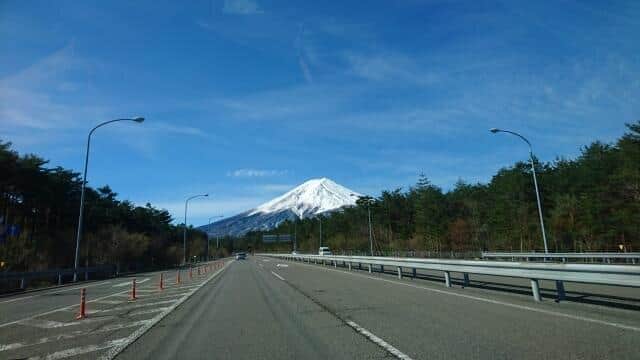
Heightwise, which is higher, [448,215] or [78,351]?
[448,215]

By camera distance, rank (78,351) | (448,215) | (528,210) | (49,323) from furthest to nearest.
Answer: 1. (448,215)
2. (528,210)
3. (49,323)
4. (78,351)

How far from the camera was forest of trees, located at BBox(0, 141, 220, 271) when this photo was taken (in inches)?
1687

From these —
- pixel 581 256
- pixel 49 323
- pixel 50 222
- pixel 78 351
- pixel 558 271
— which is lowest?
pixel 78 351

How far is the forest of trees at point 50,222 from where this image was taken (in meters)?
42.8

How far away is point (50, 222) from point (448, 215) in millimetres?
64000

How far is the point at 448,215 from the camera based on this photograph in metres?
95.2

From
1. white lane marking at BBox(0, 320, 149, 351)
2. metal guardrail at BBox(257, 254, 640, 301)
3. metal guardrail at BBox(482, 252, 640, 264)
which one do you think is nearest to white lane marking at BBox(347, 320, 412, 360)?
white lane marking at BBox(0, 320, 149, 351)

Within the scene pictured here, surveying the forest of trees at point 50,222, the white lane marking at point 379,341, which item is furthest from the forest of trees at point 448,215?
the white lane marking at point 379,341

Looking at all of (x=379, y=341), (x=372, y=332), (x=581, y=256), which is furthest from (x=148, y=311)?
(x=581, y=256)

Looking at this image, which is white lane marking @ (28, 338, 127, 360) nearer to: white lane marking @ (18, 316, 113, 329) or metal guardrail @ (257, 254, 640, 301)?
white lane marking @ (18, 316, 113, 329)

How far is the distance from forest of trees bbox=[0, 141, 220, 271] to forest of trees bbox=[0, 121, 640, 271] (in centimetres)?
12

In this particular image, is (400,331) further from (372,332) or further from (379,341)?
(379,341)

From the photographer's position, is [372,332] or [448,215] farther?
[448,215]

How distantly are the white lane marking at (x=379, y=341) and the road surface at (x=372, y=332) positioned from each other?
0.01 meters
